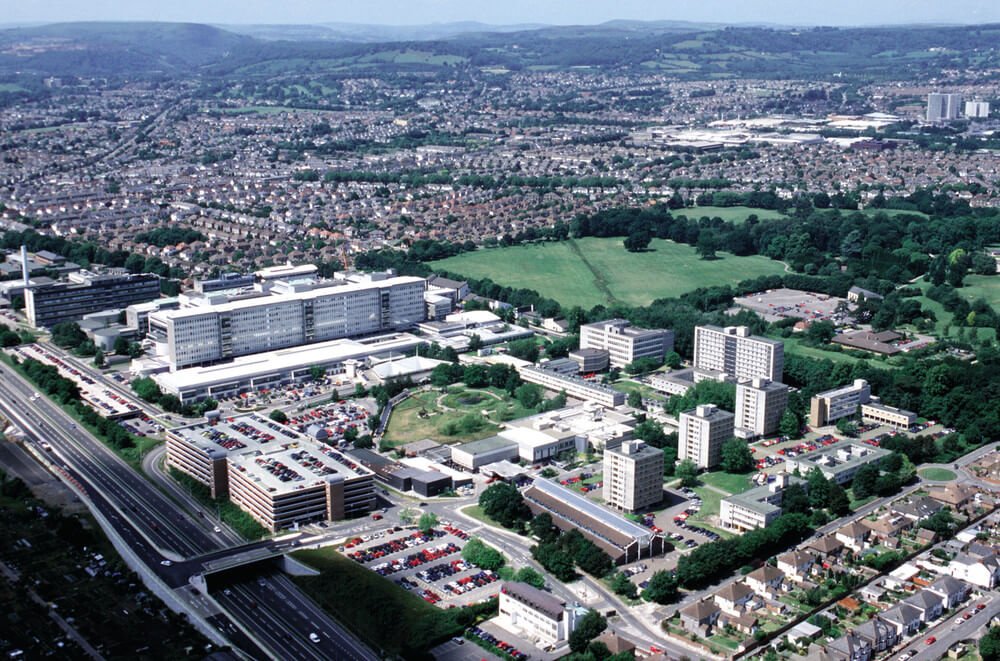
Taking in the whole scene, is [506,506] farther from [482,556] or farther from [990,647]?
[990,647]

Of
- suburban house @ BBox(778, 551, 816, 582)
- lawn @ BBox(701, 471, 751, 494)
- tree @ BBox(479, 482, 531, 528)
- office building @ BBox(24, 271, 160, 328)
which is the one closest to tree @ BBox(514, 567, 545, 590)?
tree @ BBox(479, 482, 531, 528)

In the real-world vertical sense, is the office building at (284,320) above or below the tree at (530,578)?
above

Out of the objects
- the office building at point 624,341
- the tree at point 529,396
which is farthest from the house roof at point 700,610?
the office building at point 624,341

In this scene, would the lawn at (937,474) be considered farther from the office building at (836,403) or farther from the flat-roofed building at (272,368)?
the flat-roofed building at (272,368)

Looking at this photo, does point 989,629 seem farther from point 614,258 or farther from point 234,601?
point 614,258

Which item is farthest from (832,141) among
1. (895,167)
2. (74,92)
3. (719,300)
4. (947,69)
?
(74,92)
